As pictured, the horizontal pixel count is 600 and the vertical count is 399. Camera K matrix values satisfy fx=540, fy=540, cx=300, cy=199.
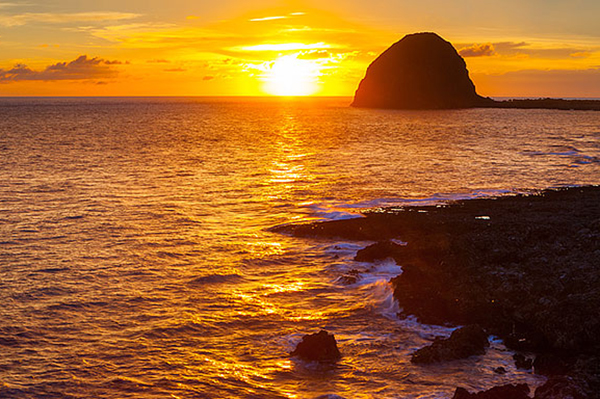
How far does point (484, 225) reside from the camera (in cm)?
2534

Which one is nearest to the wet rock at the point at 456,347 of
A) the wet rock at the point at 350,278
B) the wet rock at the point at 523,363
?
the wet rock at the point at 523,363

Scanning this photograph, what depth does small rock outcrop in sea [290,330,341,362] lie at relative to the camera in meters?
14.4

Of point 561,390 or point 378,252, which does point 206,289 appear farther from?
point 561,390

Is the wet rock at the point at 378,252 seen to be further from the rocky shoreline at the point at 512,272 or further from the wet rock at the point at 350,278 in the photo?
the wet rock at the point at 350,278

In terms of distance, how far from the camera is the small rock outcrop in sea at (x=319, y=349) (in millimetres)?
14438

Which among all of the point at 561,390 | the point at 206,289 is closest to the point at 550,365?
the point at 561,390

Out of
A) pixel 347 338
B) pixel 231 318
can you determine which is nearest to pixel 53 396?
pixel 231 318

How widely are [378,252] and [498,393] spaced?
12042 millimetres

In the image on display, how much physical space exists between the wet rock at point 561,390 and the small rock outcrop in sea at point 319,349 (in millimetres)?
5038

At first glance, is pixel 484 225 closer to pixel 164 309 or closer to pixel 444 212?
pixel 444 212

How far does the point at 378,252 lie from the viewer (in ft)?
77.4

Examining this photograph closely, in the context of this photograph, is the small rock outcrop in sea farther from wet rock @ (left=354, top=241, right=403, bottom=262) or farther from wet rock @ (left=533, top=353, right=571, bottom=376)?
wet rock @ (left=354, top=241, right=403, bottom=262)

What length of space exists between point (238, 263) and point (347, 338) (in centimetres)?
841

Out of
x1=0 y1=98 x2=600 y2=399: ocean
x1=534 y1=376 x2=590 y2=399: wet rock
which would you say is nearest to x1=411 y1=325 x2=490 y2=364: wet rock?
x1=0 y1=98 x2=600 y2=399: ocean
